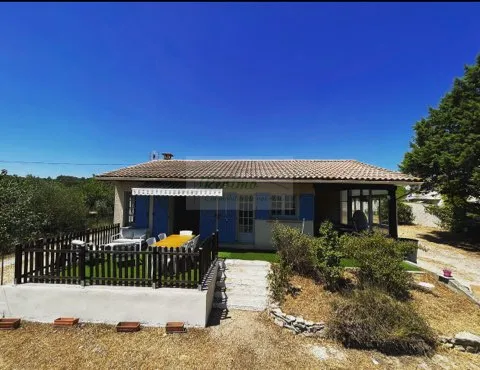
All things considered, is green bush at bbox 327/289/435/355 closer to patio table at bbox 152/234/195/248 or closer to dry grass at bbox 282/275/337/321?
dry grass at bbox 282/275/337/321

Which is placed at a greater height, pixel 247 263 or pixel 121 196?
pixel 121 196

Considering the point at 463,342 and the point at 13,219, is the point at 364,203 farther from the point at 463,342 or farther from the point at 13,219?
the point at 13,219

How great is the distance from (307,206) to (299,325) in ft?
29.3

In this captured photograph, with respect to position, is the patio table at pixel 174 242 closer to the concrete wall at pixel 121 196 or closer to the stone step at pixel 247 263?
the stone step at pixel 247 263

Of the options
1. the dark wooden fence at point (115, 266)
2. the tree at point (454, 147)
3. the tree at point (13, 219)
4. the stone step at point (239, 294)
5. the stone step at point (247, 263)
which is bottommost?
the stone step at point (239, 294)

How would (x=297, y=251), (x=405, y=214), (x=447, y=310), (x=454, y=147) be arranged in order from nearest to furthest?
(x=447, y=310) → (x=297, y=251) → (x=454, y=147) → (x=405, y=214)

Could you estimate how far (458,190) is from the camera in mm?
26062

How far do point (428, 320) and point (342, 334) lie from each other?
3723mm

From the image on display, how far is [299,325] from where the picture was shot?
9.35m

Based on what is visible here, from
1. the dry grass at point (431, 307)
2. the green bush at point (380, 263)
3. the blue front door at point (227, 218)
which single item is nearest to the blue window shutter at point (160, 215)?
the blue front door at point (227, 218)

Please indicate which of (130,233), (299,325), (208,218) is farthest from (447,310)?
(130,233)

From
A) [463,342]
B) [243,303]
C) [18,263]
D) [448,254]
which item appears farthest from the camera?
[448,254]

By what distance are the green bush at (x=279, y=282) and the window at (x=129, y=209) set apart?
11966mm

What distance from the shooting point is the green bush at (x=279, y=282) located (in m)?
10.6
